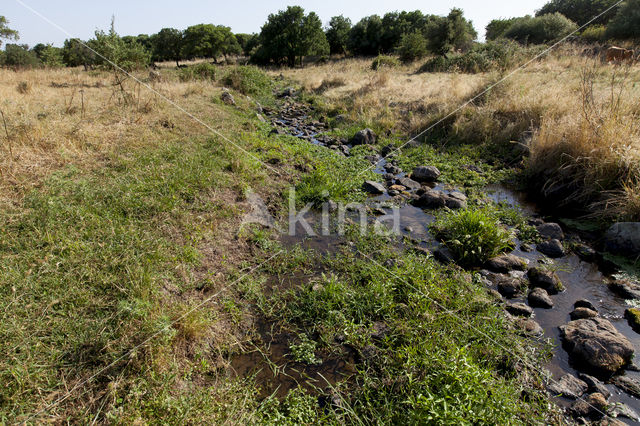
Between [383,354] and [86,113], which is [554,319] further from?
[86,113]

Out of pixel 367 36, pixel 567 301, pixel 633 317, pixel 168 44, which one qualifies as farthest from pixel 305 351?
pixel 168 44

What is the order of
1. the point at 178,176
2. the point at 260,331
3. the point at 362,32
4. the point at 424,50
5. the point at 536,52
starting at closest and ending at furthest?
the point at 260,331, the point at 178,176, the point at 536,52, the point at 424,50, the point at 362,32

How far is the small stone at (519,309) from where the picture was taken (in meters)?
3.38

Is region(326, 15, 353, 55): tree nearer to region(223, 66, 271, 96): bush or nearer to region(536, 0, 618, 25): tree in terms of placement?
region(536, 0, 618, 25): tree

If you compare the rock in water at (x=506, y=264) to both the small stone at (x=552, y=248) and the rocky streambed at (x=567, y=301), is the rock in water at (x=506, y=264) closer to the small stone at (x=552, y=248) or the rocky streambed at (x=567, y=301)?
the rocky streambed at (x=567, y=301)

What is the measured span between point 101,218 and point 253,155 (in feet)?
12.0

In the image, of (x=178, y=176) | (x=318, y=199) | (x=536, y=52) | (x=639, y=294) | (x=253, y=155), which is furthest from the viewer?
(x=536, y=52)

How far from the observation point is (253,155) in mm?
7152

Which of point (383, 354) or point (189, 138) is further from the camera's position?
point (189, 138)

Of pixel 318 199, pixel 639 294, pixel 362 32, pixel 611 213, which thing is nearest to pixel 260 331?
pixel 318 199

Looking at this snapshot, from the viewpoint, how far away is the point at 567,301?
361 cm

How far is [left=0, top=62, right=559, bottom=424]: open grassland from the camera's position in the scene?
2352mm

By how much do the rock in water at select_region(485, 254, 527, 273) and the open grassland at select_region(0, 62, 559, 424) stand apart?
50 centimetres

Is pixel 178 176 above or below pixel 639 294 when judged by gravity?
above
